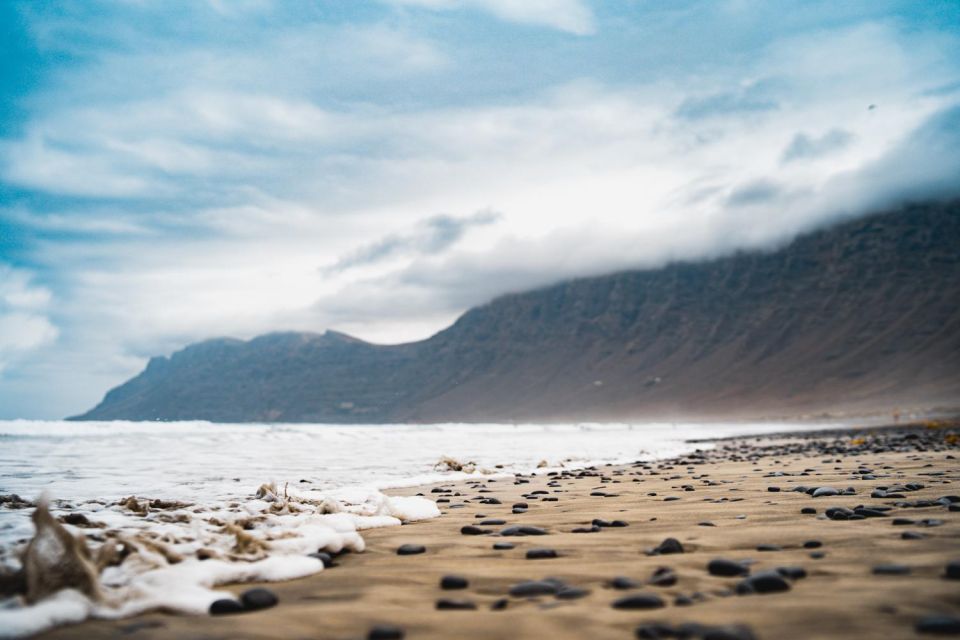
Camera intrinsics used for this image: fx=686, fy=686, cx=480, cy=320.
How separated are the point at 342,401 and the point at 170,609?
521 feet

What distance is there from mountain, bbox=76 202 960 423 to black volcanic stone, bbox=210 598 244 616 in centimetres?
7717

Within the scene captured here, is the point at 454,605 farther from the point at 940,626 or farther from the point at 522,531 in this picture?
the point at 522,531

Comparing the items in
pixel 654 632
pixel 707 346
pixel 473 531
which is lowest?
pixel 473 531

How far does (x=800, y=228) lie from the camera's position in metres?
120

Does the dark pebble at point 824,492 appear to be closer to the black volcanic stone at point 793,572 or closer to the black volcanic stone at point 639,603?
the black volcanic stone at point 793,572

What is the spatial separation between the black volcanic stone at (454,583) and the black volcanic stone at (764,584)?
115 cm

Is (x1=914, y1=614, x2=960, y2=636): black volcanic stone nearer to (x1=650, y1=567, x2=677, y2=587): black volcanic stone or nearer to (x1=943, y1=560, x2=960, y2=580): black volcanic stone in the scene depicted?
(x1=943, y1=560, x2=960, y2=580): black volcanic stone

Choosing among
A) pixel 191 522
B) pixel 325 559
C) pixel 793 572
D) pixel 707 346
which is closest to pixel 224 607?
pixel 325 559

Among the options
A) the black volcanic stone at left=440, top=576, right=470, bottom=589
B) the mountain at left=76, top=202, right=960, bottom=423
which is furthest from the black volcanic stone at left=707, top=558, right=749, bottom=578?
the mountain at left=76, top=202, right=960, bottom=423

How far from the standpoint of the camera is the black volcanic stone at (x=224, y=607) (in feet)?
8.85

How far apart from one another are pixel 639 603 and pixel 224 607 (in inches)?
63.6

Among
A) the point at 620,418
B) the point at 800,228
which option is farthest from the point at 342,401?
the point at 800,228

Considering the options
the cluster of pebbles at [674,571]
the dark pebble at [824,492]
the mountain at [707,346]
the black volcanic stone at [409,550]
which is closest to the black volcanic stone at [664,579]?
the cluster of pebbles at [674,571]

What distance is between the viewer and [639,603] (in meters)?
2.56
